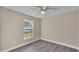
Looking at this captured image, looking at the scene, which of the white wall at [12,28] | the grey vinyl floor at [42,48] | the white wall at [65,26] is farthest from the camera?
the white wall at [65,26]

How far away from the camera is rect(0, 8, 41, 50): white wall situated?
1800mm

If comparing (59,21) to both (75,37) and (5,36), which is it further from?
(5,36)

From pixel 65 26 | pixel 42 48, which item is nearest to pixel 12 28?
pixel 42 48

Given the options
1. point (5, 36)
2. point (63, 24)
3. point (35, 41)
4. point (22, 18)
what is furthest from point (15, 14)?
point (63, 24)

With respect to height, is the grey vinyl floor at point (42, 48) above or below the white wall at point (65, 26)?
below

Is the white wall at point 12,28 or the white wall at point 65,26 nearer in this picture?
the white wall at point 12,28

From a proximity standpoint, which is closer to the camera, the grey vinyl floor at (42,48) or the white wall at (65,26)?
the grey vinyl floor at (42,48)

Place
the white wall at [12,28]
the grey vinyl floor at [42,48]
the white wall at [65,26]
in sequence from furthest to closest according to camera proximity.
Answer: the white wall at [65,26] → the white wall at [12,28] → the grey vinyl floor at [42,48]

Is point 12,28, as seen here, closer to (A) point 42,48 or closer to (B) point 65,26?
(A) point 42,48

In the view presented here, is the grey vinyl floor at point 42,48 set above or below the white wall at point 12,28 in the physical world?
below

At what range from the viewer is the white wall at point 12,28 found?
1.80m

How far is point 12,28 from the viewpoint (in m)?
1.99

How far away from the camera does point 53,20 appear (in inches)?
86.7
